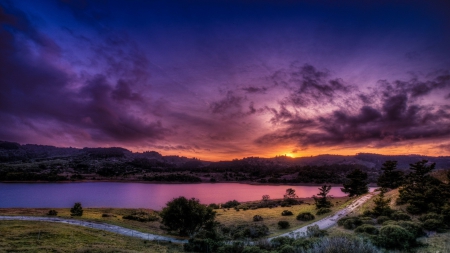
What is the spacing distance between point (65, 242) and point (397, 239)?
26084 millimetres

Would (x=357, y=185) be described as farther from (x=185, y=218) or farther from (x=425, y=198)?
(x=185, y=218)

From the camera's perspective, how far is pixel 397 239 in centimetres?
1703

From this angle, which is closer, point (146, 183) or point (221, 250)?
point (221, 250)

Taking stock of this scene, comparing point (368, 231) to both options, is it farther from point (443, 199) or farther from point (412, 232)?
point (443, 199)

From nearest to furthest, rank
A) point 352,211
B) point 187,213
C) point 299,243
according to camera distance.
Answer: point 299,243 < point 187,213 < point 352,211

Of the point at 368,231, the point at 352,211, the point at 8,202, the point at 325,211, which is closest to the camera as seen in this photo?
the point at 368,231

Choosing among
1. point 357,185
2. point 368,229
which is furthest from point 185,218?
point 357,185

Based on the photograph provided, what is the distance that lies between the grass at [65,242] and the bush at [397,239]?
16.3 m

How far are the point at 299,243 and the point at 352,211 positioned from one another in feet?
75.5

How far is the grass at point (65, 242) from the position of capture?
1738cm

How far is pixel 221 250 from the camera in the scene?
18.3 meters

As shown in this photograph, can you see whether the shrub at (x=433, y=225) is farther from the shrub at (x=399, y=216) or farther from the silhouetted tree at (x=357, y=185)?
the silhouetted tree at (x=357, y=185)

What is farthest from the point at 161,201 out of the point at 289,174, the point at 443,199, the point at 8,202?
the point at 289,174

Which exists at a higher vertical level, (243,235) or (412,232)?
(412,232)
